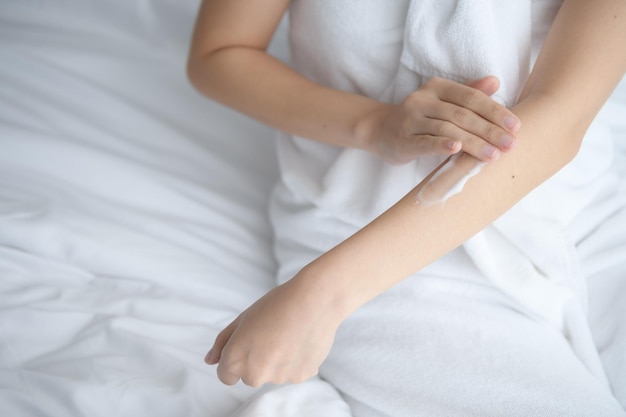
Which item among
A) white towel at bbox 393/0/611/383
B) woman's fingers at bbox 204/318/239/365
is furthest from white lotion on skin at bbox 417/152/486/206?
woman's fingers at bbox 204/318/239/365

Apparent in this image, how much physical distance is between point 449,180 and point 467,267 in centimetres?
17

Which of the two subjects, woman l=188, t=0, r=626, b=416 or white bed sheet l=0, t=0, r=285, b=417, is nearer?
woman l=188, t=0, r=626, b=416

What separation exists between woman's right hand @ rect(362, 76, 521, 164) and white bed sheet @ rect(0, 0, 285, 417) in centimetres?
37

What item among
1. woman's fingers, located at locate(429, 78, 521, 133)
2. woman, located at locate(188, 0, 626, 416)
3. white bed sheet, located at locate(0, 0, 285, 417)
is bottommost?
white bed sheet, located at locate(0, 0, 285, 417)

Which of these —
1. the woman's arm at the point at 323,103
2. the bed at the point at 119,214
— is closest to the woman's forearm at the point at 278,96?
the woman's arm at the point at 323,103

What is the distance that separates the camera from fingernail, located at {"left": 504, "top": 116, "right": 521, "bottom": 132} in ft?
2.36

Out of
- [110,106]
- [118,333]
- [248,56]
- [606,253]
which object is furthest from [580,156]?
[110,106]

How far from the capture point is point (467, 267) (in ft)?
2.82

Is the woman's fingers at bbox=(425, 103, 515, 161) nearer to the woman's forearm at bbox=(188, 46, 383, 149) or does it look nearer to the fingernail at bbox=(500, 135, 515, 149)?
the fingernail at bbox=(500, 135, 515, 149)

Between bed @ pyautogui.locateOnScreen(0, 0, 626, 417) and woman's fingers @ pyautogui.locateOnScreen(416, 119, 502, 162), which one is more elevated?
woman's fingers @ pyautogui.locateOnScreen(416, 119, 502, 162)

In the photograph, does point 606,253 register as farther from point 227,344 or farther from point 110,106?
point 110,106

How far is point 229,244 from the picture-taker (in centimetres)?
110

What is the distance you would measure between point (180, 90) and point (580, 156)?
2.45ft

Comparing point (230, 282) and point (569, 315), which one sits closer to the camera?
point (569, 315)
